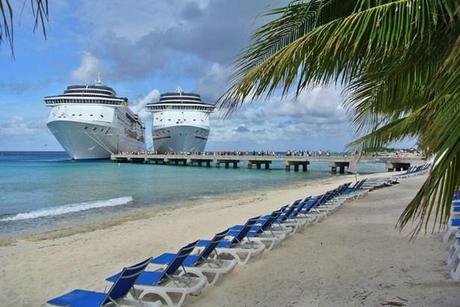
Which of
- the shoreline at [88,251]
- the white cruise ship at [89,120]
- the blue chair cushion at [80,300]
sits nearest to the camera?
the blue chair cushion at [80,300]

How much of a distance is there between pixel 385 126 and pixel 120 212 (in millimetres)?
13914

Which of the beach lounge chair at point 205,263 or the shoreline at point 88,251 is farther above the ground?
the beach lounge chair at point 205,263

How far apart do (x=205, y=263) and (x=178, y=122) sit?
6280cm

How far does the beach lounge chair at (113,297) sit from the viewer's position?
393 centimetres

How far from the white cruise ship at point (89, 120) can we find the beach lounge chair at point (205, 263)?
57.9 m

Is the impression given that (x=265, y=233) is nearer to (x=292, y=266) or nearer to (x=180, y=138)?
(x=292, y=266)

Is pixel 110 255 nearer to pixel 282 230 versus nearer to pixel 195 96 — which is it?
pixel 282 230

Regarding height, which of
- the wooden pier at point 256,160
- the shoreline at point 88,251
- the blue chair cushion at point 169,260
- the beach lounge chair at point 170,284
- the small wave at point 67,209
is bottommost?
the small wave at point 67,209

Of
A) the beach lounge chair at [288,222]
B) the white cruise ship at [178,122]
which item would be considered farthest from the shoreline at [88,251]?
the white cruise ship at [178,122]

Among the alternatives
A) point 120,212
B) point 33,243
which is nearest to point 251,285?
point 33,243

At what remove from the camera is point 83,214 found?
1645 centimetres

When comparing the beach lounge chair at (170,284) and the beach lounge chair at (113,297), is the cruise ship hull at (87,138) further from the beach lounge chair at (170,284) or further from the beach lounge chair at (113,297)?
the beach lounge chair at (113,297)

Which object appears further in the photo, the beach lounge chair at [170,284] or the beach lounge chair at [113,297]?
the beach lounge chair at [170,284]

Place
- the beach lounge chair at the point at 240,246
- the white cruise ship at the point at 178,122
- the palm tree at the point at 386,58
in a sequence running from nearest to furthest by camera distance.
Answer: the palm tree at the point at 386,58 → the beach lounge chair at the point at 240,246 → the white cruise ship at the point at 178,122
